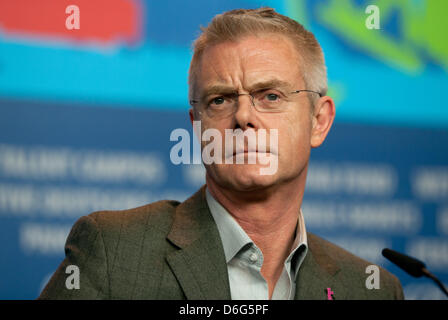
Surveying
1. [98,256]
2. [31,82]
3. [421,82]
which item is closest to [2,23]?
[31,82]

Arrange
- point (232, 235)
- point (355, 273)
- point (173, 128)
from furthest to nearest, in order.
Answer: point (173, 128) < point (355, 273) < point (232, 235)

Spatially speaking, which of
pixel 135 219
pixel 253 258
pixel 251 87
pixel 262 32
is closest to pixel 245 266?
pixel 253 258

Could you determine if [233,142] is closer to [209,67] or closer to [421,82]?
[209,67]

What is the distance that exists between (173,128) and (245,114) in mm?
1195

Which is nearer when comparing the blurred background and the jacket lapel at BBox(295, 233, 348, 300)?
the jacket lapel at BBox(295, 233, 348, 300)

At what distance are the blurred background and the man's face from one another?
1018 mm

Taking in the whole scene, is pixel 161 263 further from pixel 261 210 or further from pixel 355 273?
pixel 355 273

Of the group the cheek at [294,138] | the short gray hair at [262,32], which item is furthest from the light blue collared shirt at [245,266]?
the short gray hair at [262,32]

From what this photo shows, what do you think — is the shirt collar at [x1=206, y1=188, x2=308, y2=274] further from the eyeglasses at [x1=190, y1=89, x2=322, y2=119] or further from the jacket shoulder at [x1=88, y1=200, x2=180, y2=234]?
the eyeglasses at [x1=190, y1=89, x2=322, y2=119]

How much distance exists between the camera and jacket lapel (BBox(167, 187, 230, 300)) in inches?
76.1

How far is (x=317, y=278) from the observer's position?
7.07 ft

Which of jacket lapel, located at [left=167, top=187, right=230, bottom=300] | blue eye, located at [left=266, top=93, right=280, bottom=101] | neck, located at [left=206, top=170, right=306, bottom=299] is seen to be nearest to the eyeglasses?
blue eye, located at [left=266, top=93, right=280, bottom=101]

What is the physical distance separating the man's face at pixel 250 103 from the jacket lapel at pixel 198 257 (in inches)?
6.9
